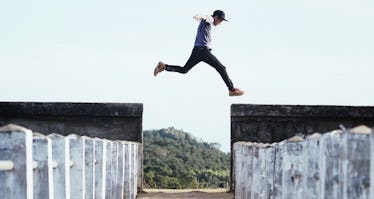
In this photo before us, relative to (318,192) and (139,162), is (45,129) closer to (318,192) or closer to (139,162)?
(139,162)

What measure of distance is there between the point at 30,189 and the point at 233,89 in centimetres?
933

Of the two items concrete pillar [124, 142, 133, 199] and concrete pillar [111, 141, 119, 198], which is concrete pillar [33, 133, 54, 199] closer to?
concrete pillar [111, 141, 119, 198]

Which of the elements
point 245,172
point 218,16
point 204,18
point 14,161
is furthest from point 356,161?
point 218,16

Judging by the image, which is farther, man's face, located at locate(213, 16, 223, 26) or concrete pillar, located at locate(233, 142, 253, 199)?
man's face, located at locate(213, 16, 223, 26)

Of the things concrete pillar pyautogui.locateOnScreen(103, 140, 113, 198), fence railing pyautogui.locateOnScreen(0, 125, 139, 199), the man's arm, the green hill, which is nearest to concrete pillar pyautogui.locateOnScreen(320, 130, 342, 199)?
fence railing pyautogui.locateOnScreen(0, 125, 139, 199)

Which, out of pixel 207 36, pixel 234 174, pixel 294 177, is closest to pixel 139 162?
pixel 234 174

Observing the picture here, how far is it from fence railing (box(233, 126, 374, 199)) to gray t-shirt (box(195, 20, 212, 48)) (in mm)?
5483

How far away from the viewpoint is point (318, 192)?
176 inches

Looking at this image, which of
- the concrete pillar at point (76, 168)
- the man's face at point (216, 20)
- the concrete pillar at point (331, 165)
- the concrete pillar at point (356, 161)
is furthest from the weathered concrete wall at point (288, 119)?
the concrete pillar at point (356, 161)

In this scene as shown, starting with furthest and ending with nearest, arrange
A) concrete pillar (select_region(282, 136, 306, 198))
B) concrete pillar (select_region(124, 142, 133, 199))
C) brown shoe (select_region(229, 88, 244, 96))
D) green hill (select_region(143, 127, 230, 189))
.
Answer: green hill (select_region(143, 127, 230, 189)) → brown shoe (select_region(229, 88, 244, 96)) → concrete pillar (select_region(124, 142, 133, 199)) → concrete pillar (select_region(282, 136, 306, 198))

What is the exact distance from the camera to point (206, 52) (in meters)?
13.1

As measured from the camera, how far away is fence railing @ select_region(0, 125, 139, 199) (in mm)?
4031

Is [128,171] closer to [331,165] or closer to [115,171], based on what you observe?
[115,171]

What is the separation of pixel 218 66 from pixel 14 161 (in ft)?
30.6
